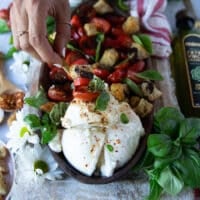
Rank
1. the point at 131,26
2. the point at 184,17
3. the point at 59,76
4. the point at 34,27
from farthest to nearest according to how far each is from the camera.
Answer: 1. the point at 184,17
2. the point at 131,26
3. the point at 59,76
4. the point at 34,27

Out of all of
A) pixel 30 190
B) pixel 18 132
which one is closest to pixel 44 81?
pixel 18 132

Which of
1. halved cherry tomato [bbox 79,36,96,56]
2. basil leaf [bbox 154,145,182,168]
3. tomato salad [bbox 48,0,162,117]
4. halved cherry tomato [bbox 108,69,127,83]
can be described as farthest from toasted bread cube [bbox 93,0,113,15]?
basil leaf [bbox 154,145,182,168]

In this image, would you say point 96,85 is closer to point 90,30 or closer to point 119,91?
point 119,91

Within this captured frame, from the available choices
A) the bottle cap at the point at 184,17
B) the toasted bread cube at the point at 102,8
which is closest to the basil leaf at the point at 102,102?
the toasted bread cube at the point at 102,8

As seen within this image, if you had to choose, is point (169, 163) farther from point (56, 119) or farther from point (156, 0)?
point (156, 0)

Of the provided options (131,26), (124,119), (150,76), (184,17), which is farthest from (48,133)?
(184,17)

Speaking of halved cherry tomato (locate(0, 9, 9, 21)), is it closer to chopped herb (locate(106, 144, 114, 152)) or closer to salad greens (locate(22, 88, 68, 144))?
salad greens (locate(22, 88, 68, 144))

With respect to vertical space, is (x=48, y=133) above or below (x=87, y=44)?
below
